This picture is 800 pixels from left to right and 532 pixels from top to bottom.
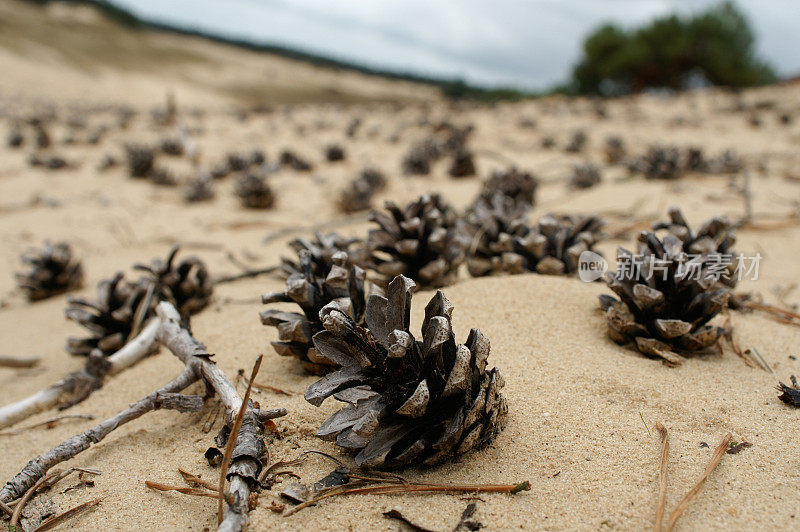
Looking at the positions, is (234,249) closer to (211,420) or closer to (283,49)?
(211,420)

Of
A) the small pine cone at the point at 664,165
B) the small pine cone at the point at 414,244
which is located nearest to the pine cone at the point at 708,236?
the small pine cone at the point at 414,244

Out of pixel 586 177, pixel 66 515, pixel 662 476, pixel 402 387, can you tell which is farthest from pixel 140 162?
pixel 662 476

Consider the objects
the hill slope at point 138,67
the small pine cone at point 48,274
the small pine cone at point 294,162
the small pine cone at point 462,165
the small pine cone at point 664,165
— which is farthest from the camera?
the hill slope at point 138,67

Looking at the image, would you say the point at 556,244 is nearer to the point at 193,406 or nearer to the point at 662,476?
the point at 662,476

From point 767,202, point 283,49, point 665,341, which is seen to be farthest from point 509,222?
point 283,49

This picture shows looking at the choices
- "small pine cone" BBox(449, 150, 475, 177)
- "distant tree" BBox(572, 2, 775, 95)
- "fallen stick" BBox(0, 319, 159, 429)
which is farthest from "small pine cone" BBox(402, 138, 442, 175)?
"distant tree" BBox(572, 2, 775, 95)

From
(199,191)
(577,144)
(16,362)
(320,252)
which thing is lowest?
(16,362)

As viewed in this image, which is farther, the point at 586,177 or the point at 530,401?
the point at 586,177

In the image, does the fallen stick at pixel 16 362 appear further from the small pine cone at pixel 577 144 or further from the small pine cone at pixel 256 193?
the small pine cone at pixel 577 144
